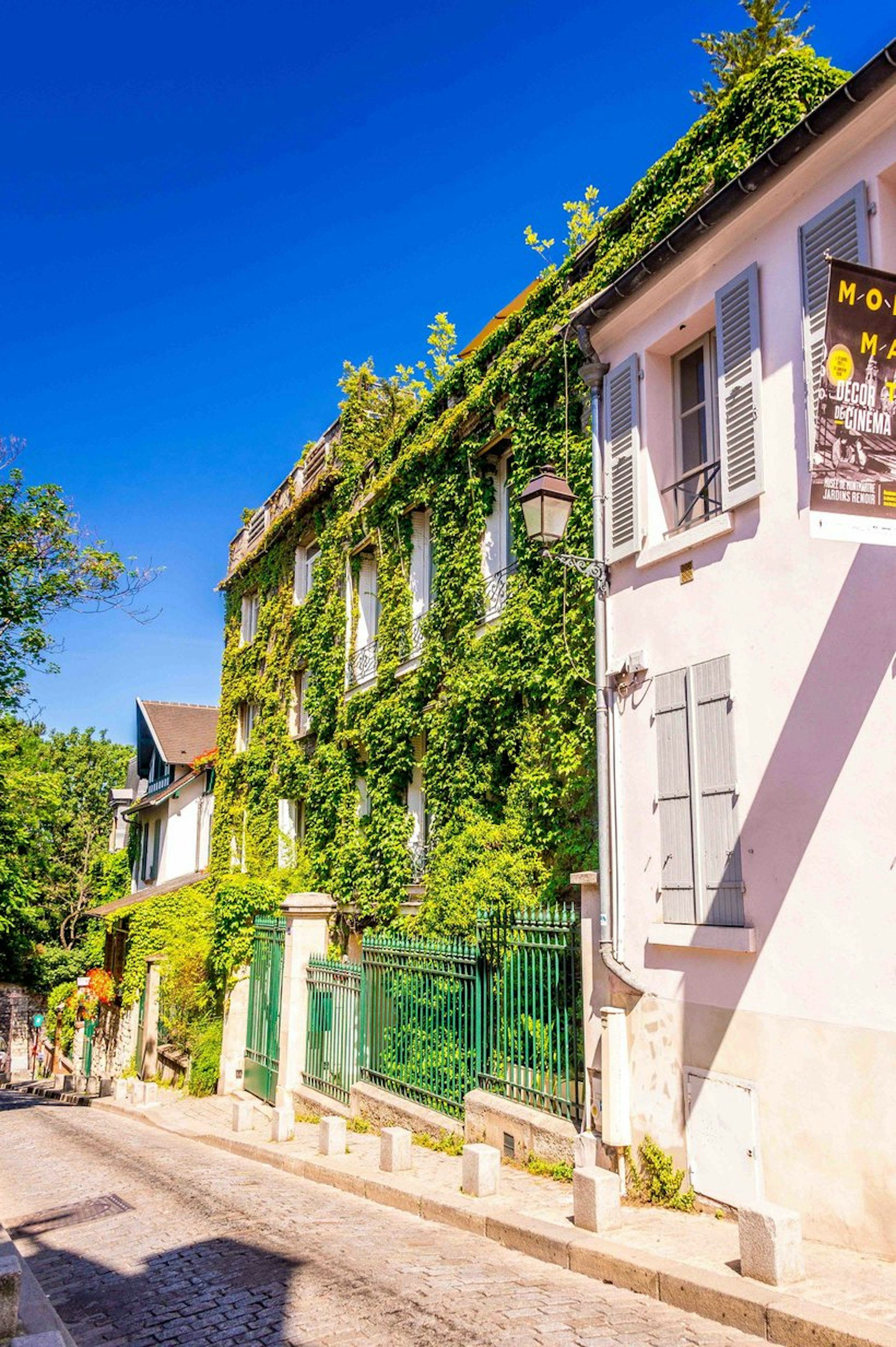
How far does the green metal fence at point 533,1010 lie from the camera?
8859mm

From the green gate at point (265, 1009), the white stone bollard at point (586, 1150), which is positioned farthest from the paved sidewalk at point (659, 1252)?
the green gate at point (265, 1009)

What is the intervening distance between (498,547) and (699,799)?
6.53 metres

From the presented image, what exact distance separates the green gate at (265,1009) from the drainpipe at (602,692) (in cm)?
744

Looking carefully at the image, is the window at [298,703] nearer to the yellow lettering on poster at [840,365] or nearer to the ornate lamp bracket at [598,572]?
the ornate lamp bracket at [598,572]

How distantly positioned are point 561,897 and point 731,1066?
3.75 metres

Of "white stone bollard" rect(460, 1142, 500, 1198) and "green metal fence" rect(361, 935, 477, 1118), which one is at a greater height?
"green metal fence" rect(361, 935, 477, 1118)

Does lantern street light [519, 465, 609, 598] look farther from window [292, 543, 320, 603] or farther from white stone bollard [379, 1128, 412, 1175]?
window [292, 543, 320, 603]

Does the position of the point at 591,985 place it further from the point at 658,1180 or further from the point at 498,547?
the point at 498,547

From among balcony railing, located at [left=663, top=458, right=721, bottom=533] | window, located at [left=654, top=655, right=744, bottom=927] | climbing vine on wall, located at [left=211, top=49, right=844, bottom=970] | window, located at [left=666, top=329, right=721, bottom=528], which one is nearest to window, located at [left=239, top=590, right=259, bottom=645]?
climbing vine on wall, located at [left=211, top=49, right=844, bottom=970]

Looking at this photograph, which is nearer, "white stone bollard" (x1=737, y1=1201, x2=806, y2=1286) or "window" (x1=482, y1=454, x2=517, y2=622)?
"white stone bollard" (x1=737, y1=1201, x2=806, y2=1286)

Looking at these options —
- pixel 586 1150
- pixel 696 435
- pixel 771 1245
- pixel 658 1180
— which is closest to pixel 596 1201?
pixel 658 1180

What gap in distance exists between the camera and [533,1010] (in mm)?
9242

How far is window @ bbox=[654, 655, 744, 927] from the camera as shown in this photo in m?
7.40

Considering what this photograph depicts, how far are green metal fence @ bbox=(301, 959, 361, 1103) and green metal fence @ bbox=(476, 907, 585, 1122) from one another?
3066 millimetres
